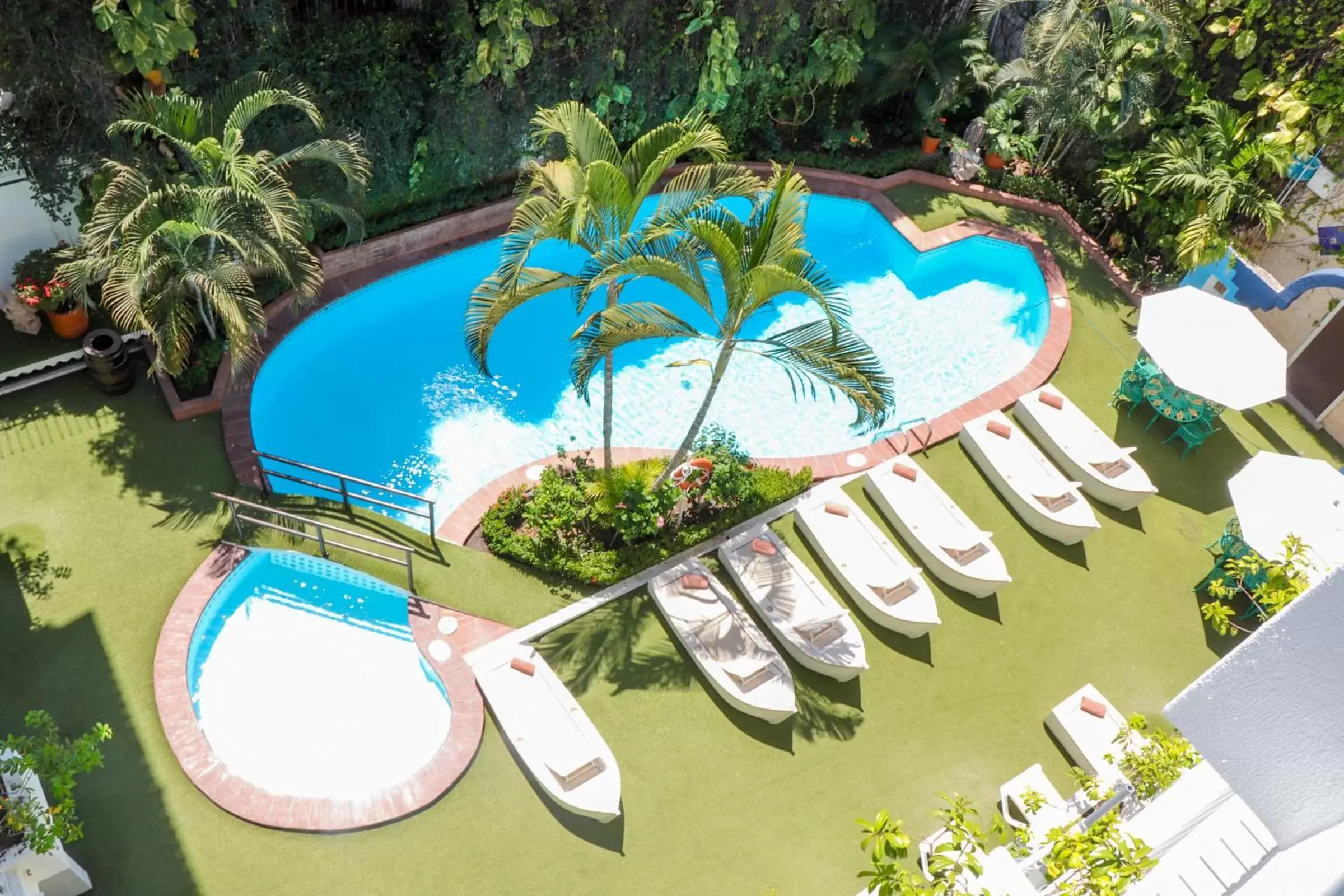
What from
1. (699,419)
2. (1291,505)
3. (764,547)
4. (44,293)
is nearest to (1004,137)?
(1291,505)

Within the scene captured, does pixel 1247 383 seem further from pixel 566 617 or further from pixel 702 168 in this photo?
pixel 566 617

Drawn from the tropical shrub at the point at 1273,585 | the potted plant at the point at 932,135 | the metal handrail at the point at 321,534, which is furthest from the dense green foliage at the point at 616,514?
the potted plant at the point at 932,135

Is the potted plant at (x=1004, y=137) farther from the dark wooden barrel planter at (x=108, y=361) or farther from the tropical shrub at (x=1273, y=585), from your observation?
the dark wooden barrel planter at (x=108, y=361)

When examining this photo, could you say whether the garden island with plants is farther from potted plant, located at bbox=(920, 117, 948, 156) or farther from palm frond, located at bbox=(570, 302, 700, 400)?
potted plant, located at bbox=(920, 117, 948, 156)

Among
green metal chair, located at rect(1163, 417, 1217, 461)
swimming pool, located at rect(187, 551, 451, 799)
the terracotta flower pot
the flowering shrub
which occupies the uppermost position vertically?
green metal chair, located at rect(1163, 417, 1217, 461)

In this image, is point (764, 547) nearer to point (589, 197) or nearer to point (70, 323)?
point (589, 197)

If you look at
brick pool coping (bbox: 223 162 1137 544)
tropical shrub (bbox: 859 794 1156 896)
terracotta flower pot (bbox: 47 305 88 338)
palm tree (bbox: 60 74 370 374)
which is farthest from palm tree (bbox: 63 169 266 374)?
tropical shrub (bbox: 859 794 1156 896)
